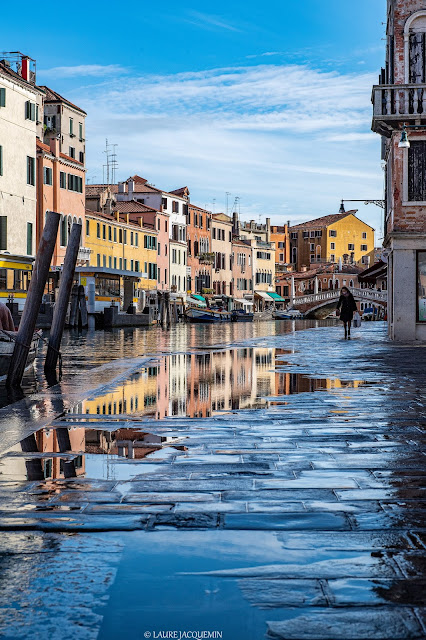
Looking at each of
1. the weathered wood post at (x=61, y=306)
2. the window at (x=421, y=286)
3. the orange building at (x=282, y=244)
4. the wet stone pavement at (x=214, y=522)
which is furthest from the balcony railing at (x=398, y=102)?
the orange building at (x=282, y=244)

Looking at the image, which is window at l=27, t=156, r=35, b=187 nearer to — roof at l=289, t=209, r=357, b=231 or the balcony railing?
the balcony railing

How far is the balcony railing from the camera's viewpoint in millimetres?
26672

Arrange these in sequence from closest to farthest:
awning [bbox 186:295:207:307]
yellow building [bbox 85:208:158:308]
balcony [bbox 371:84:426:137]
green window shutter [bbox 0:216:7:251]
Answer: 1. balcony [bbox 371:84:426:137]
2. green window shutter [bbox 0:216:7:251]
3. yellow building [bbox 85:208:158:308]
4. awning [bbox 186:295:207:307]

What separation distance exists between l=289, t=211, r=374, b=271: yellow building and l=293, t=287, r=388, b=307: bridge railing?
1107 inches

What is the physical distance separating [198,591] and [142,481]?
2.19 m

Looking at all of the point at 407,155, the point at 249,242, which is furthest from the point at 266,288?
the point at 407,155

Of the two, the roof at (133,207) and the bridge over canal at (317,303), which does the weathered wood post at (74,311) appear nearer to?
the roof at (133,207)

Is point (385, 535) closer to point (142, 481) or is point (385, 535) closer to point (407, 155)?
point (142, 481)

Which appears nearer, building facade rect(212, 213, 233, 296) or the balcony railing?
the balcony railing

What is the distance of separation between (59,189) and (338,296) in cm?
5270

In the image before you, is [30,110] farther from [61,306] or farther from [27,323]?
[27,323]

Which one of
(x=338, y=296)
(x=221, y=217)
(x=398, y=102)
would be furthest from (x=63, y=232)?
(x=221, y=217)

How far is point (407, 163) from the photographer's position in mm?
26906

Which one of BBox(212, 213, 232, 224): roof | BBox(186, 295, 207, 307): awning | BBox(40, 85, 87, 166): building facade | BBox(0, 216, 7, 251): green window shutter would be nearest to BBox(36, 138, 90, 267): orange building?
BBox(40, 85, 87, 166): building facade
